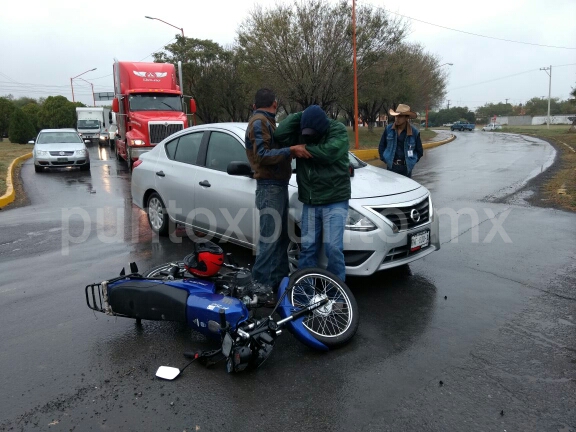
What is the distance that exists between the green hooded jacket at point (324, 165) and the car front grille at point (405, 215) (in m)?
0.57

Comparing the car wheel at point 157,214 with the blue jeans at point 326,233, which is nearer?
the blue jeans at point 326,233

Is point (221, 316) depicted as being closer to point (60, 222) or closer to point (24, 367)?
point (24, 367)

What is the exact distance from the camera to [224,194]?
568 cm

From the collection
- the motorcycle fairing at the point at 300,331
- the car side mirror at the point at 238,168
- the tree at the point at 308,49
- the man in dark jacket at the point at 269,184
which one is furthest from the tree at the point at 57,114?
the motorcycle fairing at the point at 300,331

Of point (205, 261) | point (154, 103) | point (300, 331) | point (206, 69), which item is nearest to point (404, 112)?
point (205, 261)

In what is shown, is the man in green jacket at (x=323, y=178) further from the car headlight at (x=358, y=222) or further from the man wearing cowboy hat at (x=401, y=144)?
the man wearing cowboy hat at (x=401, y=144)

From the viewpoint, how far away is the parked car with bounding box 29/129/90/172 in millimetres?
15977

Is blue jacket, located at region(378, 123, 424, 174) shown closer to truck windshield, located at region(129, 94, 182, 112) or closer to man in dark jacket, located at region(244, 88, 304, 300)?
man in dark jacket, located at region(244, 88, 304, 300)

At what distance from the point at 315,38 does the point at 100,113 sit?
1921cm

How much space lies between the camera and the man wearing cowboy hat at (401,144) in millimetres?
7180

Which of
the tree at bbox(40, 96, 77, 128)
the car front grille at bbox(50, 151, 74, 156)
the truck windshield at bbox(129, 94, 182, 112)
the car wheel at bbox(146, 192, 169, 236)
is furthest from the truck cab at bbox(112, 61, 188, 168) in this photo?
the tree at bbox(40, 96, 77, 128)

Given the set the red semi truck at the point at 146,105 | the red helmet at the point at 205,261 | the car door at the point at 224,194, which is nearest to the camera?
the red helmet at the point at 205,261

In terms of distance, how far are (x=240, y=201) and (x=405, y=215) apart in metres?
1.81

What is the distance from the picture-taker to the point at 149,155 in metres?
7.32
